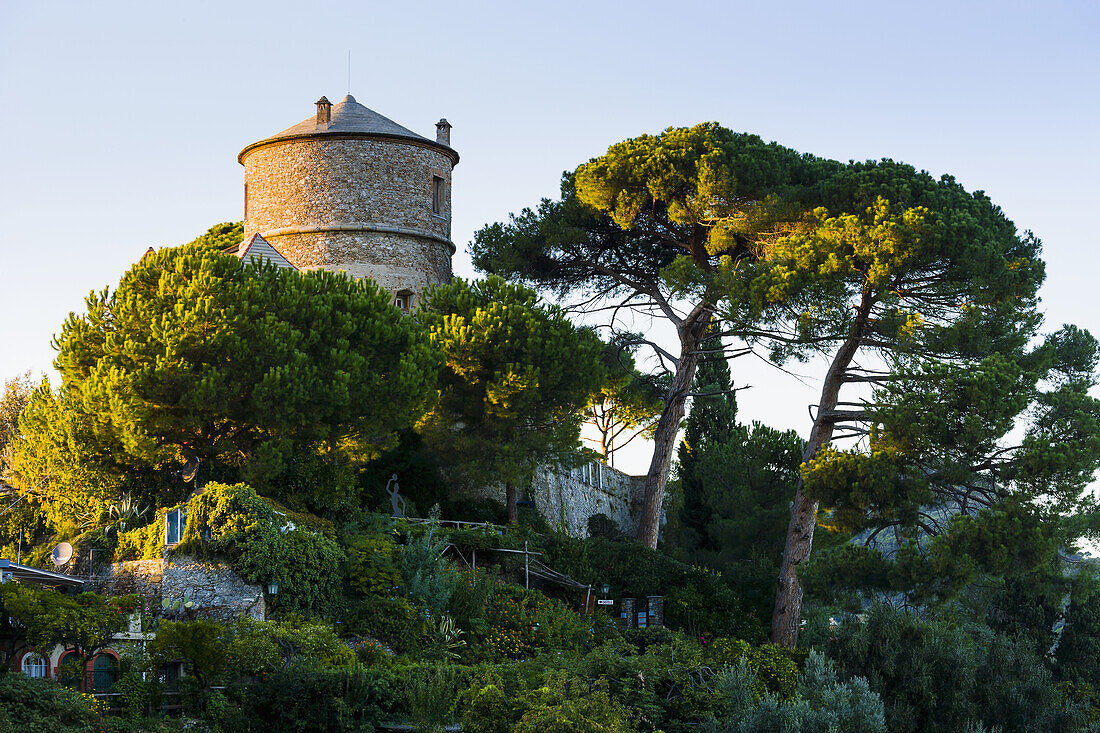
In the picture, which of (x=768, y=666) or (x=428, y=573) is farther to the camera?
(x=428, y=573)

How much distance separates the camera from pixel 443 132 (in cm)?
3866

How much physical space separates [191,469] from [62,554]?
2857 millimetres

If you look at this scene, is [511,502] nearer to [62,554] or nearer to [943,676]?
[62,554]

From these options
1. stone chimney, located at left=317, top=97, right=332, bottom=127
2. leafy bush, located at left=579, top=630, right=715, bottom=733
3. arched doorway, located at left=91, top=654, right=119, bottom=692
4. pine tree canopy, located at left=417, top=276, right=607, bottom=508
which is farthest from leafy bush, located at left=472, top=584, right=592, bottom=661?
stone chimney, located at left=317, top=97, right=332, bottom=127

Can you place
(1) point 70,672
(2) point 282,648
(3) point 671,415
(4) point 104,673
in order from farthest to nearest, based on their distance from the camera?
(3) point 671,415
(2) point 282,648
(4) point 104,673
(1) point 70,672

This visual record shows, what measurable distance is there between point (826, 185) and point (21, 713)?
21862 millimetres

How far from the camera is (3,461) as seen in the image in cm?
2780

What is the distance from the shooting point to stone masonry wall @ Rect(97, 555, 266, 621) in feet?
65.9

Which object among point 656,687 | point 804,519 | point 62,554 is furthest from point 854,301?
point 62,554

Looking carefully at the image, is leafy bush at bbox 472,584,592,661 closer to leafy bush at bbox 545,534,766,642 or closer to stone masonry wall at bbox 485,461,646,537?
leafy bush at bbox 545,534,766,642

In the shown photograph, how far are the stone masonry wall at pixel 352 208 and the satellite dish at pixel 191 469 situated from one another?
12771mm

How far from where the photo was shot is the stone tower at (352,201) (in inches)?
1400

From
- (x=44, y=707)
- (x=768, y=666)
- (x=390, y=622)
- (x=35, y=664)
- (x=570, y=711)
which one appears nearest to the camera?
(x=570, y=711)

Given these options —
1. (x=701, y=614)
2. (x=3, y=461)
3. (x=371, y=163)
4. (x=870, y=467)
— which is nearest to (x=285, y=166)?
(x=371, y=163)
